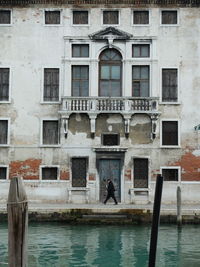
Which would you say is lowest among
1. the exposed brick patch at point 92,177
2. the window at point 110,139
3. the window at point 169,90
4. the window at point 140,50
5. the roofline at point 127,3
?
the exposed brick patch at point 92,177

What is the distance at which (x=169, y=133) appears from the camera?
23.8 m

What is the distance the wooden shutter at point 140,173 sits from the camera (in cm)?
2350

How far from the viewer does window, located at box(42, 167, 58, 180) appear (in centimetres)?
2361

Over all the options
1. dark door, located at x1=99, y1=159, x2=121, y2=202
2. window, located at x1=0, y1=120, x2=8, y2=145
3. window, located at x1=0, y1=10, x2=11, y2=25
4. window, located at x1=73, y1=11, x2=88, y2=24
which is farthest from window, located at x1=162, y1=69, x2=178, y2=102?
window, located at x1=0, y1=10, x2=11, y2=25

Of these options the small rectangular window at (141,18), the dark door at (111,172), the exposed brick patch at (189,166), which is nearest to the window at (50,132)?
the dark door at (111,172)

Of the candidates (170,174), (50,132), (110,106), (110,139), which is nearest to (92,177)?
(110,139)

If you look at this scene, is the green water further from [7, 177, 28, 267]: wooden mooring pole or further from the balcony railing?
the balcony railing

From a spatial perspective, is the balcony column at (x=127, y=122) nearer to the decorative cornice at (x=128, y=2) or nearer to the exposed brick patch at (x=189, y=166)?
the exposed brick patch at (x=189, y=166)

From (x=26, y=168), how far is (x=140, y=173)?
18.1 ft

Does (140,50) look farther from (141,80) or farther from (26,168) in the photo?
(26,168)

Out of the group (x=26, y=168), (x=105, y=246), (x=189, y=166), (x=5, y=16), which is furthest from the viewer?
(x=5, y=16)

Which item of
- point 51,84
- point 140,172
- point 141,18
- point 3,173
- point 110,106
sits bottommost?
point 3,173

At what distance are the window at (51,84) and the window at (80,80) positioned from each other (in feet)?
2.78

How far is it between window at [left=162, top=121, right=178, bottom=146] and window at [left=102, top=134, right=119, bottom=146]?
229cm
